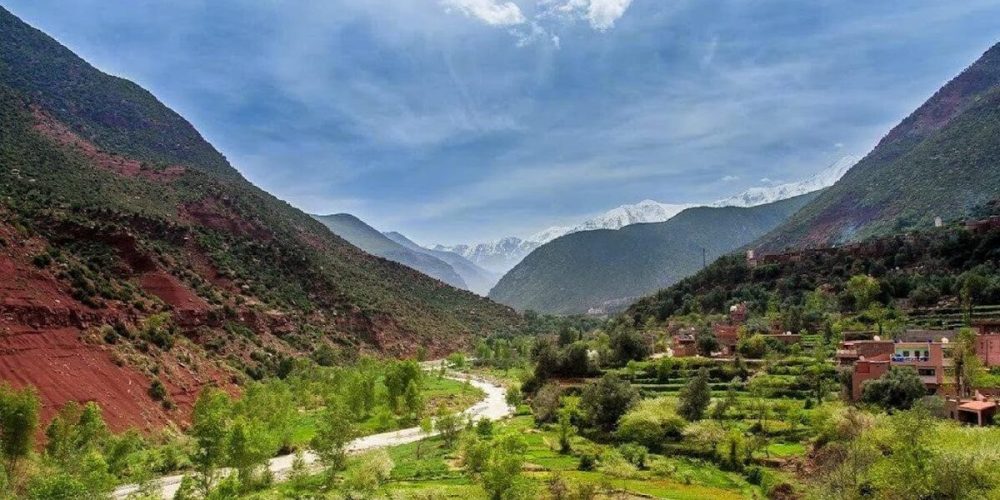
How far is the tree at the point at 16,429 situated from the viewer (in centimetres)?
3625

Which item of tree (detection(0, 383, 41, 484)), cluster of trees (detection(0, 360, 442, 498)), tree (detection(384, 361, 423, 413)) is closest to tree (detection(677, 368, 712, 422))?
cluster of trees (detection(0, 360, 442, 498))

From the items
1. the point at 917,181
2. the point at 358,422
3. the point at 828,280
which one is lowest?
the point at 358,422

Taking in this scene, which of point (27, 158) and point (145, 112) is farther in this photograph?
point (145, 112)

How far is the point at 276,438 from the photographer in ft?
166

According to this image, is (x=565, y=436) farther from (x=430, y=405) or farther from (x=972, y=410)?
(x=430, y=405)

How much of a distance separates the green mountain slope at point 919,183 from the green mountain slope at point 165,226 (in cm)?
8691

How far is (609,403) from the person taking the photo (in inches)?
2248

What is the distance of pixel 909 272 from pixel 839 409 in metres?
62.0

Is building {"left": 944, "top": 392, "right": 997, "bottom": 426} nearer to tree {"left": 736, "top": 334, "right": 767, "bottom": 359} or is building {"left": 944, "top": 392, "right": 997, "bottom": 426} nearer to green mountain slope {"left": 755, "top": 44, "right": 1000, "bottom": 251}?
tree {"left": 736, "top": 334, "right": 767, "bottom": 359}

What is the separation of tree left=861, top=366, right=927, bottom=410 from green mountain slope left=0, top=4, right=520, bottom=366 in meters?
66.2

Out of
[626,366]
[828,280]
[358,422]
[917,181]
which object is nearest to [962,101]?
[917,181]

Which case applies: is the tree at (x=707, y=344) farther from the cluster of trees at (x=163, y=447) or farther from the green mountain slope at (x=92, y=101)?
the green mountain slope at (x=92, y=101)

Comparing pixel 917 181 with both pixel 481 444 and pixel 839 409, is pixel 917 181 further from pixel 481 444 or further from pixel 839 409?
pixel 481 444

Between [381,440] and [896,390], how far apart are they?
1665 inches
